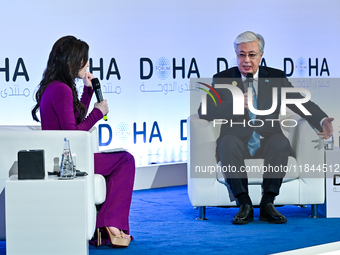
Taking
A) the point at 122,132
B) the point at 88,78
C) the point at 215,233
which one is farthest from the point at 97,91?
the point at 122,132


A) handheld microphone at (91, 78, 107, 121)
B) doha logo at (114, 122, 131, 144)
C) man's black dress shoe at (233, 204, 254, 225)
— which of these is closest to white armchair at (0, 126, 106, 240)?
handheld microphone at (91, 78, 107, 121)

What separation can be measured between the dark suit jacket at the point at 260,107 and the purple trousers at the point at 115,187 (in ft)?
2.70

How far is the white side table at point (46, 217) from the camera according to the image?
2.24m

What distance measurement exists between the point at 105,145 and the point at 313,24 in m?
2.72

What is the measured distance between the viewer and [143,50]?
15.1 ft

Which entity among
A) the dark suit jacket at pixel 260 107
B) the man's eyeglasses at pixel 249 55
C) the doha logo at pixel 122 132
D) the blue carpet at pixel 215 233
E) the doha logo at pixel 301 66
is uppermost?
the doha logo at pixel 301 66

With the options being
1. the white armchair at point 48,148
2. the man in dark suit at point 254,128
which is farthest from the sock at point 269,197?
the white armchair at point 48,148

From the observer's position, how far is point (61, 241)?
228 centimetres

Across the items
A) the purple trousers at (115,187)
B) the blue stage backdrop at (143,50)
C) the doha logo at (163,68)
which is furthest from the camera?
the doha logo at (163,68)

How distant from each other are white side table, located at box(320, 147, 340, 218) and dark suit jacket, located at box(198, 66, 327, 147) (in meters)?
0.21

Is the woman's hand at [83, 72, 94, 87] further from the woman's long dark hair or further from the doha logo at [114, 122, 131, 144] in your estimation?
the doha logo at [114, 122, 131, 144]

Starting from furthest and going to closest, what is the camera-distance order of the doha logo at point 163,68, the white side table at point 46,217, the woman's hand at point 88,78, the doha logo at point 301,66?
1. the doha logo at point 301,66
2. the doha logo at point 163,68
3. the woman's hand at point 88,78
4. the white side table at point 46,217

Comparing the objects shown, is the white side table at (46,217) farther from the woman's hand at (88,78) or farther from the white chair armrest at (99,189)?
the woman's hand at (88,78)

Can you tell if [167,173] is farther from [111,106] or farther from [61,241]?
[61,241]
